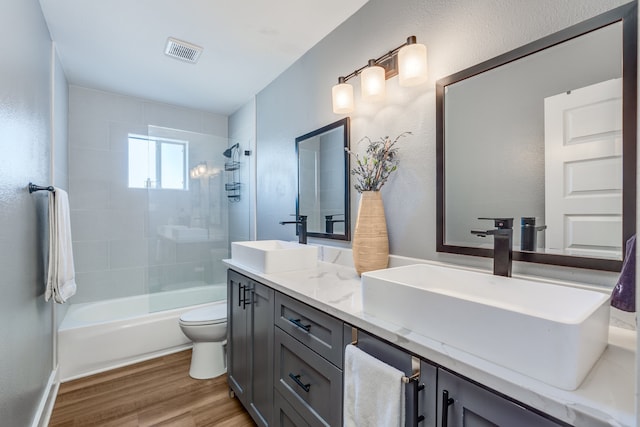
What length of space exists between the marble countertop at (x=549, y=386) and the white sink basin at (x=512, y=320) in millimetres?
20

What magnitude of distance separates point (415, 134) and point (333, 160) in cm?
64

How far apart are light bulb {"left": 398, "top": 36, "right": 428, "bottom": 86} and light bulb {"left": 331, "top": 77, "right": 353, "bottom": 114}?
0.42 m

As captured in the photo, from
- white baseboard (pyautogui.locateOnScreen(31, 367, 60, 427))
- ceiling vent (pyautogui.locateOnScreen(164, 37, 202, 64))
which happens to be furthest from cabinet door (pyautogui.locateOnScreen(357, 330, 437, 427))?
ceiling vent (pyautogui.locateOnScreen(164, 37, 202, 64))

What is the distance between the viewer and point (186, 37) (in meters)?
2.01

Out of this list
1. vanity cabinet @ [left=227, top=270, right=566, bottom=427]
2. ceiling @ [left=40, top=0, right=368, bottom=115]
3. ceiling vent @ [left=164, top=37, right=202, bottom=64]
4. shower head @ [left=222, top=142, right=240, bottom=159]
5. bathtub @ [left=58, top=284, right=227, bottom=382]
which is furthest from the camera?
shower head @ [left=222, top=142, right=240, bottom=159]

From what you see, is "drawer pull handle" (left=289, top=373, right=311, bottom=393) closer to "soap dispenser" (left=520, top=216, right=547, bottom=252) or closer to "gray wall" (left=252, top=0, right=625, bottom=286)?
"gray wall" (left=252, top=0, right=625, bottom=286)

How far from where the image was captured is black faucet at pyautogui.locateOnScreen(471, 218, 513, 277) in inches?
40.1

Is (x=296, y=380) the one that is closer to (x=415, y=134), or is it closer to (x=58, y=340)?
(x=415, y=134)

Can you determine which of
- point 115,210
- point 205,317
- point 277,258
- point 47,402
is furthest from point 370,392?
point 115,210

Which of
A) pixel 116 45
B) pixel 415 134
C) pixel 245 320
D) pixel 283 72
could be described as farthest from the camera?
pixel 283 72

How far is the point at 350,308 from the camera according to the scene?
100cm

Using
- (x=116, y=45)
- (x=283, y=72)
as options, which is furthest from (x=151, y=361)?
(x=283, y=72)

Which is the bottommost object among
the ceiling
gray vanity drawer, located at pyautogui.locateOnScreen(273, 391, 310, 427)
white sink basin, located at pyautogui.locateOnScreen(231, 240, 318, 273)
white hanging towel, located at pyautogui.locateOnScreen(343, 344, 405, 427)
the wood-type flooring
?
the wood-type flooring

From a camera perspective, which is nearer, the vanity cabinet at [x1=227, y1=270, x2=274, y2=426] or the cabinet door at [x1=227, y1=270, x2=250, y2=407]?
the vanity cabinet at [x1=227, y1=270, x2=274, y2=426]
